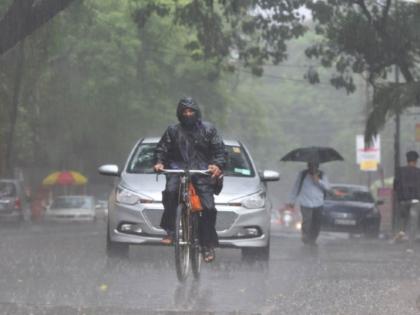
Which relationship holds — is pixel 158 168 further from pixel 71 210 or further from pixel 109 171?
pixel 71 210

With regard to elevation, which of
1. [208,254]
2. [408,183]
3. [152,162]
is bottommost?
[208,254]

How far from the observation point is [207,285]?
1021 centimetres

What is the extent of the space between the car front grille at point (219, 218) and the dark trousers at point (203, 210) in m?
2.73

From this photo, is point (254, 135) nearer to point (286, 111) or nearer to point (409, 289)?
point (286, 111)

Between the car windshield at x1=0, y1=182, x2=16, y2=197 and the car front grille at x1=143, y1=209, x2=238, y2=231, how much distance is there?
72.9ft

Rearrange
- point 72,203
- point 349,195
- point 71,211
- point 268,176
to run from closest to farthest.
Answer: point 268,176 → point 349,195 → point 71,211 → point 72,203

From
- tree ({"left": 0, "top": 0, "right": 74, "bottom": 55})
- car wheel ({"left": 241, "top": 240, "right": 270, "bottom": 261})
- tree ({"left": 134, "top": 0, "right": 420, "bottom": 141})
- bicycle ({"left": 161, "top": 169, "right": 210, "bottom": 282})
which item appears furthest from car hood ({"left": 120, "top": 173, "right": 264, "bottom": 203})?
tree ({"left": 134, "top": 0, "right": 420, "bottom": 141})

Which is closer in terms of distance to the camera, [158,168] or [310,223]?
[158,168]

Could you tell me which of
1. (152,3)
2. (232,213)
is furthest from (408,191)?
(152,3)

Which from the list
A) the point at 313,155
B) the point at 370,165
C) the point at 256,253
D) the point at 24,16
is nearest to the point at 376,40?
the point at 313,155

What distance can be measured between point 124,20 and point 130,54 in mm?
2311

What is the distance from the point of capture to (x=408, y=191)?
18281mm

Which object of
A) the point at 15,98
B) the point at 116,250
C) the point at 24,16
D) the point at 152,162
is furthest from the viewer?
the point at 15,98

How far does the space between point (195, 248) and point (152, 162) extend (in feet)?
12.5
